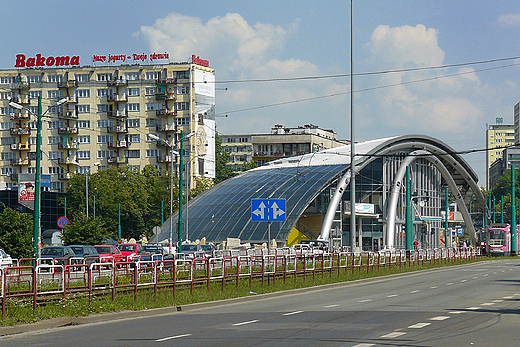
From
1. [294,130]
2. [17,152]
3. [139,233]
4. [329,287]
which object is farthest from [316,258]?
[294,130]

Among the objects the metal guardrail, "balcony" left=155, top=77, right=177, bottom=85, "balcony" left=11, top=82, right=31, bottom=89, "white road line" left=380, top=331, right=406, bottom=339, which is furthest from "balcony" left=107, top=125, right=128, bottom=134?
"white road line" left=380, top=331, right=406, bottom=339

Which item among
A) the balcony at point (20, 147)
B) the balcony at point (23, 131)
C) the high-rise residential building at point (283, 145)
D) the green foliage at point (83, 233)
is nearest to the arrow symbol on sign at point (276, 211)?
the green foliage at point (83, 233)

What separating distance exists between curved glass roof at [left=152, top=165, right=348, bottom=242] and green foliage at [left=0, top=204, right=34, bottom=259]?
2055cm

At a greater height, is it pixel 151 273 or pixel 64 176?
pixel 64 176

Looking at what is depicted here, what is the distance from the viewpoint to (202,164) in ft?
378

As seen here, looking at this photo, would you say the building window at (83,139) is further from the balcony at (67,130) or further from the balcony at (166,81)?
the balcony at (166,81)

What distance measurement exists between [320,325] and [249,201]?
53.5 meters

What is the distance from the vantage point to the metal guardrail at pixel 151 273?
18.0 meters

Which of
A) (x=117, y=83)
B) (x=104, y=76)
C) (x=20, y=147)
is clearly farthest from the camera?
(x=20, y=147)

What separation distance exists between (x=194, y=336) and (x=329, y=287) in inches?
668

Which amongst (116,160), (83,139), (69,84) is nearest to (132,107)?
(116,160)

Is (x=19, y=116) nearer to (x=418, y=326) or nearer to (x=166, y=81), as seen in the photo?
(x=166, y=81)

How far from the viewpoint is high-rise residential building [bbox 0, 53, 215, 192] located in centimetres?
11244

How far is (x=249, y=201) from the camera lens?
227 feet
